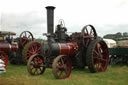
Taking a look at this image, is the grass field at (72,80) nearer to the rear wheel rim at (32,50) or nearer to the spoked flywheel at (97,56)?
the spoked flywheel at (97,56)

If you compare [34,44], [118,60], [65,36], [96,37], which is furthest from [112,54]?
[34,44]

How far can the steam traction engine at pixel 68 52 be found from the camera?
268 inches

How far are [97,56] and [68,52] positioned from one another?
4.48 ft

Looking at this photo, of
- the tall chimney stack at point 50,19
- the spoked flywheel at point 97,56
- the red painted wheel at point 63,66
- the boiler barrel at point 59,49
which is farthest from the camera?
the spoked flywheel at point 97,56

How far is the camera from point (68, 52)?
734 centimetres

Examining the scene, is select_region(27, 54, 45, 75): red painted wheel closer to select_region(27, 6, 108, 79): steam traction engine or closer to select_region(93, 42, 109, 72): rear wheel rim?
select_region(27, 6, 108, 79): steam traction engine

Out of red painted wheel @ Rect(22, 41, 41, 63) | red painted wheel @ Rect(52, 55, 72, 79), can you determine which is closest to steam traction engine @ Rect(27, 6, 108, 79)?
red painted wheel @ Rect(52, 55, 72, 79)

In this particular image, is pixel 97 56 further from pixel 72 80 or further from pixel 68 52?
pixel 72 80

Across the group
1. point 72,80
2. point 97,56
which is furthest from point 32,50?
point 72,80

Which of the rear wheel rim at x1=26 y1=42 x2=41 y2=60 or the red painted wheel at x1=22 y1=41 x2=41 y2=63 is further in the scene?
the rear wheel rim at x1=26 y1=42 x2=41 y2=60

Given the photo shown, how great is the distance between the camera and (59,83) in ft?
18.1

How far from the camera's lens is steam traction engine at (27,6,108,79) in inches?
268

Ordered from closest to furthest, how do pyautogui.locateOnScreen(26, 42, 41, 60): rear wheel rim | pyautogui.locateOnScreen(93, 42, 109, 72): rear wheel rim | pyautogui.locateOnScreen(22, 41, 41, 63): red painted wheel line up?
pyautogui.locateOnScreen(93, 42, 109, 72): rear wheel rim
pyautogui.locateOnScreen(22, 41, 41, 63): red painted wheel
pyautogui.locateOnScreen(26, 42, 41, 60): rear wheel rim

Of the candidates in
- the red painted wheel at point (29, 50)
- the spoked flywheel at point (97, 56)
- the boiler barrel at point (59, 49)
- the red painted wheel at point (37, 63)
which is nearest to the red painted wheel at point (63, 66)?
the boiler barrel at point (59, 49)
